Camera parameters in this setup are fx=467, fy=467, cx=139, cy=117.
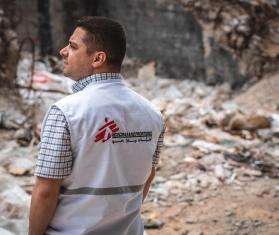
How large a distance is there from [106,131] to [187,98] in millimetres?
7075

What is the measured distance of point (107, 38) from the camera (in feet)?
6.01

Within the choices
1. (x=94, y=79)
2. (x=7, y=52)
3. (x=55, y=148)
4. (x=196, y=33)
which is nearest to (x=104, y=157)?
(x=55, y=148)

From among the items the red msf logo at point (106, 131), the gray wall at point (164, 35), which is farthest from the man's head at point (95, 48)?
the gray wall at point (164, 35)

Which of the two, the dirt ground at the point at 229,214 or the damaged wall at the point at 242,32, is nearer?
the dirt ground at the point at 229,214

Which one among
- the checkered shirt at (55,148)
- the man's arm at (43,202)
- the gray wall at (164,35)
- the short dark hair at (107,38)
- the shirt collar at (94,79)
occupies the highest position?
the short dark hair at (107,38)

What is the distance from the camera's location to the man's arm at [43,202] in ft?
5.79

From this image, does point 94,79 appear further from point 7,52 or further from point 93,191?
point 7,52

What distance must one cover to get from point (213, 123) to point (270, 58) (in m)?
2.17

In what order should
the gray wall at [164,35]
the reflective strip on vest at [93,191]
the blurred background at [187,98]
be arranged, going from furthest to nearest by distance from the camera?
the gray wall at [164,35], the blurred background at [187,98], the reflective strip on vest at [93,191]

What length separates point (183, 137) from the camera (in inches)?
259

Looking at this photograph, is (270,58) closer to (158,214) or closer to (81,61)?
(158,214)

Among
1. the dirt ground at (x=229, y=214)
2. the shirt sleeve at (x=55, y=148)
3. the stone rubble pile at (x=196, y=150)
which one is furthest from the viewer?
the stone rubble pile at (x=196, y=150)

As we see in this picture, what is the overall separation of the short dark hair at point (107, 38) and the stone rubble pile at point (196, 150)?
6.11 ft

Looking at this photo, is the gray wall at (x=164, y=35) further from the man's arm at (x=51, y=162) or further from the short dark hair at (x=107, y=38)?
the man's arm at (x=51, y=162)
